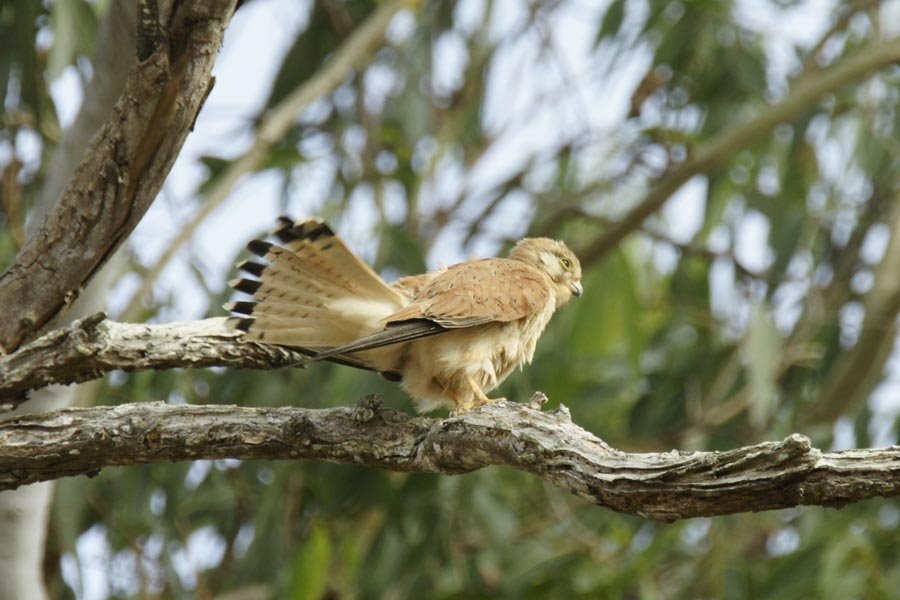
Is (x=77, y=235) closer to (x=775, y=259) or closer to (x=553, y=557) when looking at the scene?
(x=553, y=557)

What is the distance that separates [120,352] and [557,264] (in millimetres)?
1912

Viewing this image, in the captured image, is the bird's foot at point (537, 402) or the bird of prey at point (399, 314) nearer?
the bird's foot at point (537, 402)

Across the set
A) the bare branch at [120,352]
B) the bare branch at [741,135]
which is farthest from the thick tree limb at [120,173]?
the bare branch at [741,135]

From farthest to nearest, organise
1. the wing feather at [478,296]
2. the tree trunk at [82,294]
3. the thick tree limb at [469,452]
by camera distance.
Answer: the wing feather at [478,296], the tree trunk at [82,294], the thick tree limb at [469,452]

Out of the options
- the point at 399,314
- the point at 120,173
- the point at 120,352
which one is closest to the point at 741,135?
the point at 399,314

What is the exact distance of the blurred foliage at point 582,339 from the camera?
17.5ft

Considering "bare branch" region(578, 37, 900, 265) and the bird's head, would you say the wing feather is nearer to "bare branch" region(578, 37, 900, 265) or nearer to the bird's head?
the bird's head

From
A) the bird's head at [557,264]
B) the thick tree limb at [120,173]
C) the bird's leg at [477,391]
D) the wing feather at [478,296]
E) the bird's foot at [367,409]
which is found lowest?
the bird's foot at [367,409]

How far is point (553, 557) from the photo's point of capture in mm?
5629

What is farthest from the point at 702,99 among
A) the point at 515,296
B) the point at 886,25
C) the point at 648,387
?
the point at 515,296

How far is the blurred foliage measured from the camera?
17.5 ft

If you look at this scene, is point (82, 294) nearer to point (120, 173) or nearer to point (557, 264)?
point (120, 173)

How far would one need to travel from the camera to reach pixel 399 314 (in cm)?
317

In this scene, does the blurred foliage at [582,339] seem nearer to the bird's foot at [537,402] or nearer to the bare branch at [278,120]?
the bare branch at [278,120]
